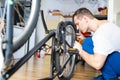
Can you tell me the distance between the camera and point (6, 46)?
970 millimetres

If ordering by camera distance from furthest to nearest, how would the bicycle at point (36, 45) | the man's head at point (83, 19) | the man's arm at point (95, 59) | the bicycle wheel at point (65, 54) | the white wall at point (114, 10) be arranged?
the white wall at point (114, 10), the bicycle wheel at point (65, 54), the man's head at point (83, 19), the man's arm at point (95, 59), the bicycle at point (36, 45)

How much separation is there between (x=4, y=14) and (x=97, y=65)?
2.75 feet

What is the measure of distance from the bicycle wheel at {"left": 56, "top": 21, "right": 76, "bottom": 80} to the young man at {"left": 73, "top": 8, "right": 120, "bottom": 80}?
0.28 metres

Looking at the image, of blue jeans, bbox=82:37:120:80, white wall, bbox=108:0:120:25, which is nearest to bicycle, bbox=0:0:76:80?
blue jeans, bbox=82:37:120:80

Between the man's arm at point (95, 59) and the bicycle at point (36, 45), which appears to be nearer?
the bicycle at point (36, 45)

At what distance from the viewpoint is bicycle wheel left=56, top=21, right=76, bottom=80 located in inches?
80.0

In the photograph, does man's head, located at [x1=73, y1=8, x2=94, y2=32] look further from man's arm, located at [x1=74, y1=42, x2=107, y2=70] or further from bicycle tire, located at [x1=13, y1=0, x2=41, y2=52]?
bicycle tire, located at [x1=13, y1=0, x2=41, y2=52]

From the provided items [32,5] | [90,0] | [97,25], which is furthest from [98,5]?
[32,5]

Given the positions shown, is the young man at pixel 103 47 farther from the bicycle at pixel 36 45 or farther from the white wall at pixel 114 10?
the white wall at pixel 114 10

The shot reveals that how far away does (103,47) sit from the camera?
161 centimetres

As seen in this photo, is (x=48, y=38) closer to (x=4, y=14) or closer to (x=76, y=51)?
(x=76, y=51)

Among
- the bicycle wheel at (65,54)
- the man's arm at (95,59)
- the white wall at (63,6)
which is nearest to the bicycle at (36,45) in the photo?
the bicycle wheel at (65,54)

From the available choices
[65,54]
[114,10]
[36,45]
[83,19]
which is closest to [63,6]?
[114,10]

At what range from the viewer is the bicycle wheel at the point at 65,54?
2.03 meters
